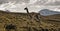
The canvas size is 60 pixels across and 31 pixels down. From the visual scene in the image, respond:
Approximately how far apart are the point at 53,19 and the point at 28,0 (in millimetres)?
1142

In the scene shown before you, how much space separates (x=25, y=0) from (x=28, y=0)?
0.06 meters

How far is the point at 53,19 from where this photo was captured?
54.1 inches

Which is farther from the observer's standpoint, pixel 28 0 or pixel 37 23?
pixel 28 0

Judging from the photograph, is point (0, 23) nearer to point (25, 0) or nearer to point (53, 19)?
point (53, 19)

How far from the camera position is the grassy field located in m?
1.25

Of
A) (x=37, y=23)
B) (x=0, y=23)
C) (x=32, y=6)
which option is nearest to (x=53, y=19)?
(x=37, y=23)

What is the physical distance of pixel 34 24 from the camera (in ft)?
4.35

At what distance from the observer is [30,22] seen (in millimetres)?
1353

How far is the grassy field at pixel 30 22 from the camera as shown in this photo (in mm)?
1254

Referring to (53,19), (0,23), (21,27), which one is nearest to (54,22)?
(53,19)

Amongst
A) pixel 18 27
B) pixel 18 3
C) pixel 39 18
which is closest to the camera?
pixel 18 27

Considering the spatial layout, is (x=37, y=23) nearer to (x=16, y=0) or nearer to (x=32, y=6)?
(x=32, y=6)

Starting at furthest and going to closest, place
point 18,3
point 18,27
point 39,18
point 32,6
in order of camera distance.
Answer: point 18,3 < point 32,6 < point 39,18 < point 18,27

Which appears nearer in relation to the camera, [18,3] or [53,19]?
[53,19]
